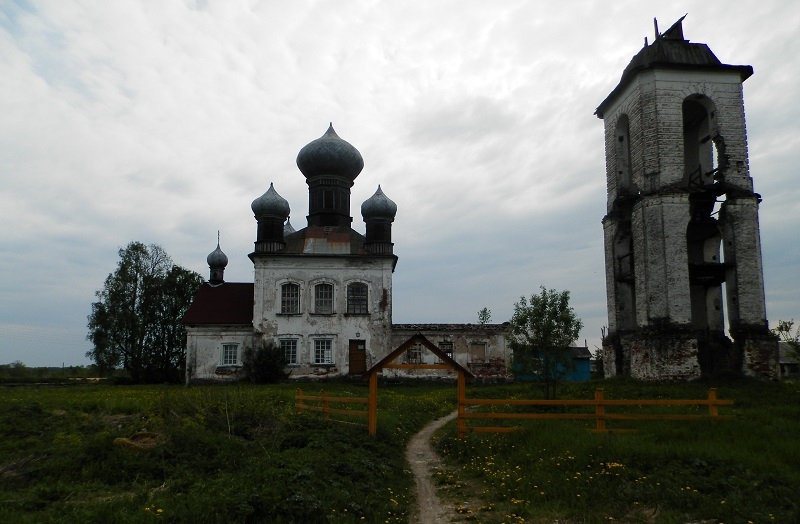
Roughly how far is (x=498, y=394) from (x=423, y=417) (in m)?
6.10

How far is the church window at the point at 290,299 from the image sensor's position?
101 ft

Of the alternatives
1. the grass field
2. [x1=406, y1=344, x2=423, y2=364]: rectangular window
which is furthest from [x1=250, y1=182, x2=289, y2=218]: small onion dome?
the grass field

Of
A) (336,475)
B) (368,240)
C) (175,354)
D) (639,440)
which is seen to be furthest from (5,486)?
(175,354)

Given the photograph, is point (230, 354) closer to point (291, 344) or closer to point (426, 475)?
point (291, 344)

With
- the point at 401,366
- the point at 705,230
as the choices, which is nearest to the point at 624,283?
the point at 705,230

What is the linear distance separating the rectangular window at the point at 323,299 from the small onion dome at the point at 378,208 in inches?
166

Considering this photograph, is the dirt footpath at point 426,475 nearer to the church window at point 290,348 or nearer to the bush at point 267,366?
the bush at point 267,366

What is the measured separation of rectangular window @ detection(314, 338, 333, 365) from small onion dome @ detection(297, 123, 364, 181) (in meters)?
9.94

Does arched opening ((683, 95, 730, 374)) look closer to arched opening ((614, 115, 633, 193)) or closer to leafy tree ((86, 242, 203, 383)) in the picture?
A: arched opening ((614, 115, 633, 193))

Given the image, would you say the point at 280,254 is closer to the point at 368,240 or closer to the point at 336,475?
the point at 368,240

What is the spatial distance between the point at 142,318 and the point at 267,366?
13.9m

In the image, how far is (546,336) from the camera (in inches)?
699

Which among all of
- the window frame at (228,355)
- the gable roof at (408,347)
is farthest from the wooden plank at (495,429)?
the window frame at (228,355)

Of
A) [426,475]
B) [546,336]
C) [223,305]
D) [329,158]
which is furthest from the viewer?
[329,158]
